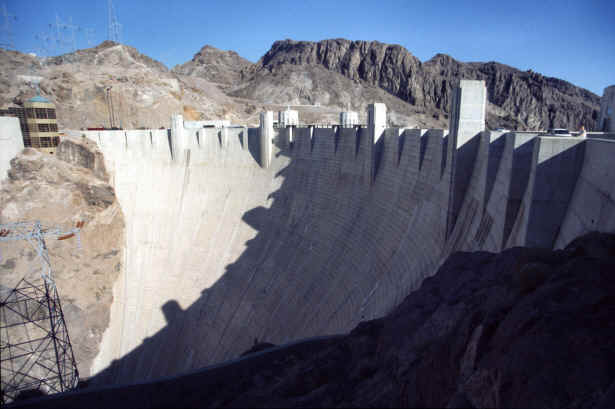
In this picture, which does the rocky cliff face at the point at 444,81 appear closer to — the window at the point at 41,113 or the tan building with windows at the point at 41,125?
the tan building with windows at the point at 41,125

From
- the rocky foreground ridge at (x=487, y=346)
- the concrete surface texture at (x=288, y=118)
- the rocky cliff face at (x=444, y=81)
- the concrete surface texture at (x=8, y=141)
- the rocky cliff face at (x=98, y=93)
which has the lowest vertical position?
the rocky foreground ridge at (x=487, y=346)

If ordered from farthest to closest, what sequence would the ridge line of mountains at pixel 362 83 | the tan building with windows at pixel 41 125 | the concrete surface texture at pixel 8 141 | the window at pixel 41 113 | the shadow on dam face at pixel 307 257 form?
1. the ridge line of mountains at pixel 362 83
2. the window at pixel 41 113
3. the tan building with windows at pixel 41 125
4. the concrete surface texture at pixel 8 141
5. the shadow on dam face at pixel 307 257

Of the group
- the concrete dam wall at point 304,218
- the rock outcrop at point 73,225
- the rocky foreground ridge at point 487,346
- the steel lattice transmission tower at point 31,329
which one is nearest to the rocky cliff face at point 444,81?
the concrete dam wall at point 304,218

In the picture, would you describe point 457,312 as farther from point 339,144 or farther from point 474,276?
point 339,144

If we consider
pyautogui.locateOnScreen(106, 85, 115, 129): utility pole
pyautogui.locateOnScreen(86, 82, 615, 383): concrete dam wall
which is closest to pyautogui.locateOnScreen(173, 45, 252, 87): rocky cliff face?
pyautogui.locateOnScreen(106, 85, 115, 129): utility pole

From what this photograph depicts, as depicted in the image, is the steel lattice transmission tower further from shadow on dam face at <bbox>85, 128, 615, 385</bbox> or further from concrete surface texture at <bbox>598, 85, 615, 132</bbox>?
concrete surface texture at <bbox>598, 85, 615, 132</bbox>

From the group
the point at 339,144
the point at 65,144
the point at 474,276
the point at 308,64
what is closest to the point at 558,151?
the point at 474,276
